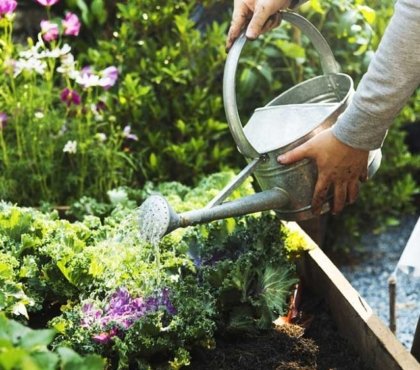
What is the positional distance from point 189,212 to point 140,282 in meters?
0.26

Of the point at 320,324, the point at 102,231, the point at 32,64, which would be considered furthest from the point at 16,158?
the point at 320,324

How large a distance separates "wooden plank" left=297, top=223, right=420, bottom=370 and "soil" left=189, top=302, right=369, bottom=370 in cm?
4

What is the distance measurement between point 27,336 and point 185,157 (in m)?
2.12

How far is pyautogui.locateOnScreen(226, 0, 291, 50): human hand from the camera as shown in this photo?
7.77 ft

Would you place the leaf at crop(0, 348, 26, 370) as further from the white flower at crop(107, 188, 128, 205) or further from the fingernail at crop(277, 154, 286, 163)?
the white flower at crop(107, 188, 128, 205)

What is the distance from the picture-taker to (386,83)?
1990 millimetres

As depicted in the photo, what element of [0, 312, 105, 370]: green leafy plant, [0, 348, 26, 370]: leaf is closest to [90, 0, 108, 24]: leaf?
[0, 312, 105, 370]: green leafy plant

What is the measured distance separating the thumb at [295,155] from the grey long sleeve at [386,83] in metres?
0.12

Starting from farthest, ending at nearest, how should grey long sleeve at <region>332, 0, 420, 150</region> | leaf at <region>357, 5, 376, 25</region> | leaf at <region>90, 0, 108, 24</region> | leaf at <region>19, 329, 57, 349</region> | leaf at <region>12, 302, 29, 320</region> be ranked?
leaf at <region>90, 0, 108, 24</region>, leaf at <region>357, 5, 376, 25</region>, leaf at <region>12, 302, 29, 320</region>, grey long sleeve at <region>332, 0, 420, 150</region>, leaf at <region>19, 329, 57, 349</region>

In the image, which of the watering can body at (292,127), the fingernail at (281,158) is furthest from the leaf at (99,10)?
the fingernail at (281,158)

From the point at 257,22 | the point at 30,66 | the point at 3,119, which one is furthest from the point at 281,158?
the point at 3,119

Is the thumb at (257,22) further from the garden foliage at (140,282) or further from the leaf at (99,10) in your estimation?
the leaf at (99,10)

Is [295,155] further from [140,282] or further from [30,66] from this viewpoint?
[30,66]

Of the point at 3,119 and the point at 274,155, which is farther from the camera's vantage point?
the point at 3,119
